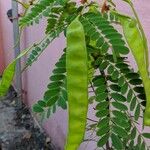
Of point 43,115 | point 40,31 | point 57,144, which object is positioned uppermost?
point 40,31

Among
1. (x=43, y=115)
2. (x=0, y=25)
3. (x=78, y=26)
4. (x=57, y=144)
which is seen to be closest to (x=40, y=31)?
(x=57, y=144)

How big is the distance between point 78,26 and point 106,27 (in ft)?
0.66

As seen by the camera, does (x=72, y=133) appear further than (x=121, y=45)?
No

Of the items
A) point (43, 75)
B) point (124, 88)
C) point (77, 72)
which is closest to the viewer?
point (77, 72)

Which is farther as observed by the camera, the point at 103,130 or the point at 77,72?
the point at 103,130

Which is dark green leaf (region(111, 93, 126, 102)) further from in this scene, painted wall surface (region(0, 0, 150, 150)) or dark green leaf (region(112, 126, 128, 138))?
painted wall surface (region(0, 0, 150, 150))

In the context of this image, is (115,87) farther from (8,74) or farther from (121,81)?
(8,74)

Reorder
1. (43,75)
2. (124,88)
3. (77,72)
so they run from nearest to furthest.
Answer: (77,72) < (124,88) < (43,75)


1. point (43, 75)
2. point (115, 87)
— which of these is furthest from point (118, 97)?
point (43, 75)

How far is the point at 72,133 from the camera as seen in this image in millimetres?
669

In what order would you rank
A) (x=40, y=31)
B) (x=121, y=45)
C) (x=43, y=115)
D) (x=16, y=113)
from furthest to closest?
(x=16, y=113)
(x=40, y=31)
(x=43, y=115)
(x=121, y=45)

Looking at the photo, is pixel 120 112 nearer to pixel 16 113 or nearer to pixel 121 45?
pixel 121 45

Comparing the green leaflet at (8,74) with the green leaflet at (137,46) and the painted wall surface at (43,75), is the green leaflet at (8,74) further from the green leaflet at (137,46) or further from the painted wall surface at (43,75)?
the painted wall surface at (43,75)

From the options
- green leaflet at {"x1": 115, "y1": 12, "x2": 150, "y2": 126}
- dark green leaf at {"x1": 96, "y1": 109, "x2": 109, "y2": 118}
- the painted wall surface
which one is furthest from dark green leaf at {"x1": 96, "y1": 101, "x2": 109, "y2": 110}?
the painted wall surface
